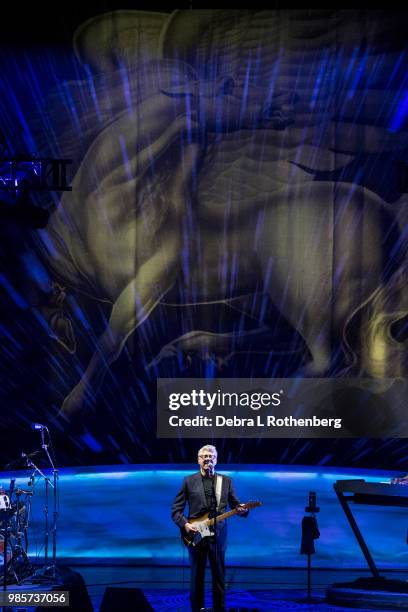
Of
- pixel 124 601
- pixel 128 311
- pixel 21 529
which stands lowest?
pixel 124 601

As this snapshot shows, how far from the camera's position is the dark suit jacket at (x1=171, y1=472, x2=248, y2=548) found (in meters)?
6.90

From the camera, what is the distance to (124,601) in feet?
23.3

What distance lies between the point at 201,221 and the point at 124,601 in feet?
11.7

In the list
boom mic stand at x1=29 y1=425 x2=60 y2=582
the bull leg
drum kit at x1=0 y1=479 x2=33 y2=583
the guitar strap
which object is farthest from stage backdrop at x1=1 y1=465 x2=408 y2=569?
the guitar strap

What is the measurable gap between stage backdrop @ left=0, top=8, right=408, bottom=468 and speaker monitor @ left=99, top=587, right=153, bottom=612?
133 cm

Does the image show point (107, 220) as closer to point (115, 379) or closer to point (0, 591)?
point (115, 379)

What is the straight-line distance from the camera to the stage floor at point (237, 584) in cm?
777

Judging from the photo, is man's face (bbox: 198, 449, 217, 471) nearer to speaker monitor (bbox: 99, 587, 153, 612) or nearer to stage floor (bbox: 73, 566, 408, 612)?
speaker monitor (bbox: 99, 587, 153, 612)

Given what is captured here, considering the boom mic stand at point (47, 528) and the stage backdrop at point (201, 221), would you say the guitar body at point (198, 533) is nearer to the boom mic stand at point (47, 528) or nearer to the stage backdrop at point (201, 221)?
the boom mic stand at point (47, 528)

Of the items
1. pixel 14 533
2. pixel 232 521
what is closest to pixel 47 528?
pixel 14 533

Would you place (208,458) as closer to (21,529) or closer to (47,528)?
(21,529)

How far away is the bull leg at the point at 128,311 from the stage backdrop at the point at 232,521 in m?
0.75

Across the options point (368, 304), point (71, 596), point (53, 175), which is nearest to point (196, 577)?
point (71, 596)

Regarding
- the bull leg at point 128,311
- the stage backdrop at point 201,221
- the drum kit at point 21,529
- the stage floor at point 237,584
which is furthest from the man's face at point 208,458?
the bull leg at point 128,311
